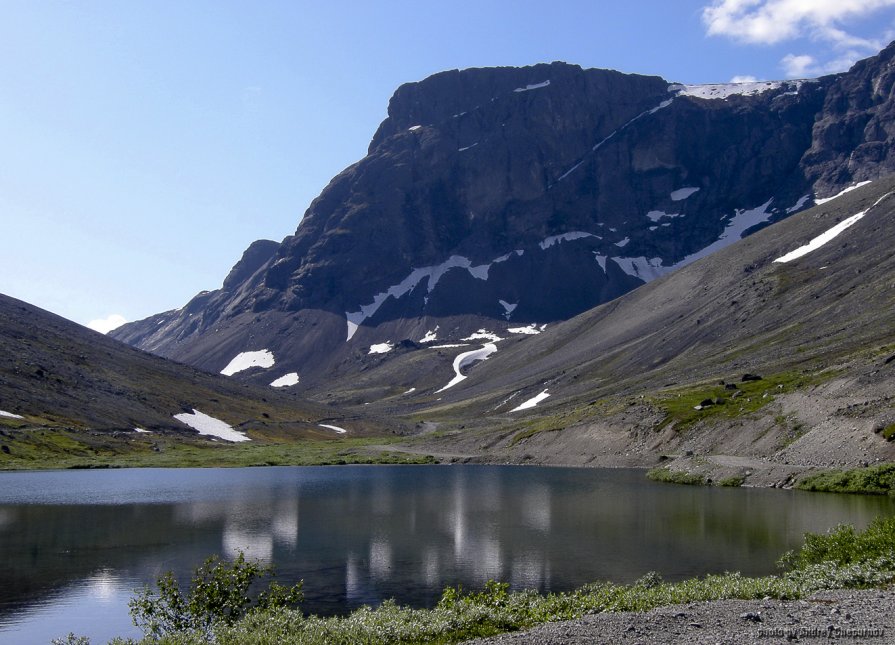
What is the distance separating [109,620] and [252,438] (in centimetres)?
15778

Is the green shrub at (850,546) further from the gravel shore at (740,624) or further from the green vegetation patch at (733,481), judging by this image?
the green vegetation patch at (733,481)

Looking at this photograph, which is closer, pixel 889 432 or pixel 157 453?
pixel 889 432

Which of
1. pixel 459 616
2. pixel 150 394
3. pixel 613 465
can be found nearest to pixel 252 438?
pixel 150 394

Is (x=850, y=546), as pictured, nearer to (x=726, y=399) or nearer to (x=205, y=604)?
(x=205, y=604)

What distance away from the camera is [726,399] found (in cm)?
11238

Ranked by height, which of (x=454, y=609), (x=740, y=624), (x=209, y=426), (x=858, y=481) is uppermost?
(x=209, y=426)

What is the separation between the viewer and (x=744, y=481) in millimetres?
79250

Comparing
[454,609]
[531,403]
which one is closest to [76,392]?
[531,403]

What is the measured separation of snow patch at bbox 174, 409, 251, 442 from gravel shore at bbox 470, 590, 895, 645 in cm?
16659

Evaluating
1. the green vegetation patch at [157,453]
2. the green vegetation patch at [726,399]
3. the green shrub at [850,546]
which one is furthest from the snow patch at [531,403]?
the green shrub at [850,546]

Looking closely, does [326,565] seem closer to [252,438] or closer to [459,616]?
[459,616]


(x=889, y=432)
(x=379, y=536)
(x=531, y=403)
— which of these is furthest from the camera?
(x=531, y=403)

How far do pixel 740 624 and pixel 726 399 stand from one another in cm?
9608

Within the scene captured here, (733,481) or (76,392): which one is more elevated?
(76,392)
